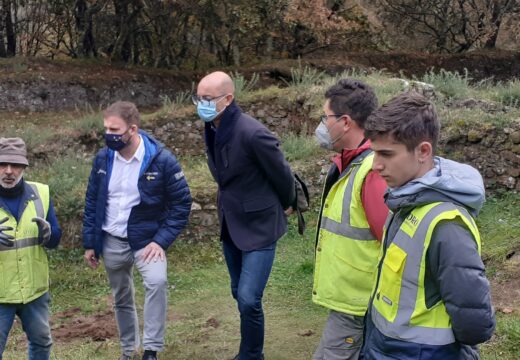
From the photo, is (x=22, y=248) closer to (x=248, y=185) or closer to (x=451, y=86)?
(x=248, y=185)

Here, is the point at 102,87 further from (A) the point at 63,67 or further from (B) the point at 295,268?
(B) the point at 295,268

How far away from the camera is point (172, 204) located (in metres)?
4.61

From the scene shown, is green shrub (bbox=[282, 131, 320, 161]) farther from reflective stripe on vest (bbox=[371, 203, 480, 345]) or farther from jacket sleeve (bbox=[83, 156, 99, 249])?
reflective stripe on vest (bbox=[371, 203, 480, 345])

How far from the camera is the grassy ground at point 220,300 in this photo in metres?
5.13

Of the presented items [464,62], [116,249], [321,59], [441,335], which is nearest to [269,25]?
[321,59]

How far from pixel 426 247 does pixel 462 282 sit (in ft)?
0.61

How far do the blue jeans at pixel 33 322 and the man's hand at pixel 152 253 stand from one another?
66 centimetres

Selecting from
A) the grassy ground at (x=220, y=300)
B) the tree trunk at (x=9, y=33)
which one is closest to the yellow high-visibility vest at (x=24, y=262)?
the grassy ground at (x=220, y=300)

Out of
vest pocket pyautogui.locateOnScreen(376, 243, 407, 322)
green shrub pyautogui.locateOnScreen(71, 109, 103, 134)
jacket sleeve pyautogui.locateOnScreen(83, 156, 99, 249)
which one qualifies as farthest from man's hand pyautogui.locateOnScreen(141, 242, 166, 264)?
green shrub pyautogui.locateOnScreen(71, 109, 103, 134)

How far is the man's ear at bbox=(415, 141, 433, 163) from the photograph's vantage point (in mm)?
2549

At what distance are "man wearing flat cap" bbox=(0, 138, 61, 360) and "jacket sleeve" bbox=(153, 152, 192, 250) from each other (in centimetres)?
71

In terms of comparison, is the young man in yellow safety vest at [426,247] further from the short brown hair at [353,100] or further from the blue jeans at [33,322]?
the blue jeans at [33,322]

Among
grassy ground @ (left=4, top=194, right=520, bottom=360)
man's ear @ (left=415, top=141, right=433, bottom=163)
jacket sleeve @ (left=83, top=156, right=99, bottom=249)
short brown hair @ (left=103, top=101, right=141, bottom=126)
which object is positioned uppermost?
man's ear @ (left=415, top=141, right=433, bottom=163)

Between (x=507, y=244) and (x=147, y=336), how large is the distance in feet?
12.7
